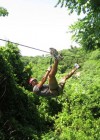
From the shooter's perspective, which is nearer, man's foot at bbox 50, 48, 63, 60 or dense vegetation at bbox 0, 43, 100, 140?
man's foot at bbox 50, 48, 63, 60

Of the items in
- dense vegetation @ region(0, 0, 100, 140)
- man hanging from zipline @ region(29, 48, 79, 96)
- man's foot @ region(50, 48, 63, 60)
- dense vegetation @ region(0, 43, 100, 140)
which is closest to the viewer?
man's foot @ region(50, 48, 63, 60)

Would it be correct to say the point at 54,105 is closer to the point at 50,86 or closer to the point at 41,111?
the point at 41,111

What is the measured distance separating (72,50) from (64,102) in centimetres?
5165

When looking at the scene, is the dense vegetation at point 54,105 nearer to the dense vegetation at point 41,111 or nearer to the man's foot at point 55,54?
the dense vegetation at point 41,111

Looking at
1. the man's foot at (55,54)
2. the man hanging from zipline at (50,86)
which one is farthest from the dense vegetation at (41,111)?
the man's foot at (55,54)

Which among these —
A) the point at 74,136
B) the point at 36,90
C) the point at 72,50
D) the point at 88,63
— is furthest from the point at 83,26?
the point at 72,50

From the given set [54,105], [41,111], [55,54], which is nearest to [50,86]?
[55,54]

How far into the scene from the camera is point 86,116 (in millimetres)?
15773

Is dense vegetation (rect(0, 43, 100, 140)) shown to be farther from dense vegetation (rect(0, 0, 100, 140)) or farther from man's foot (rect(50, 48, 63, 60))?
man's foot (rect(50, 48, 63, 60))

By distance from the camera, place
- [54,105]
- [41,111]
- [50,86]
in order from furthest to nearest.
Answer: [54,105], [41,111], [50,86]

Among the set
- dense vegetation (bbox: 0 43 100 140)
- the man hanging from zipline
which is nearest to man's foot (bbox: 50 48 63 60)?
the man hanging from zipline

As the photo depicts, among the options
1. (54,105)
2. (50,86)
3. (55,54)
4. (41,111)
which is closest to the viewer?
(55,54)

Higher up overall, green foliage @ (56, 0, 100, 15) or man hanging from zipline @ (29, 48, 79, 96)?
green foliage @ (56, 0, 100, 15)

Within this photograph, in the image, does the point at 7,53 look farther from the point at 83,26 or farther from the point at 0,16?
the point at 83,26
